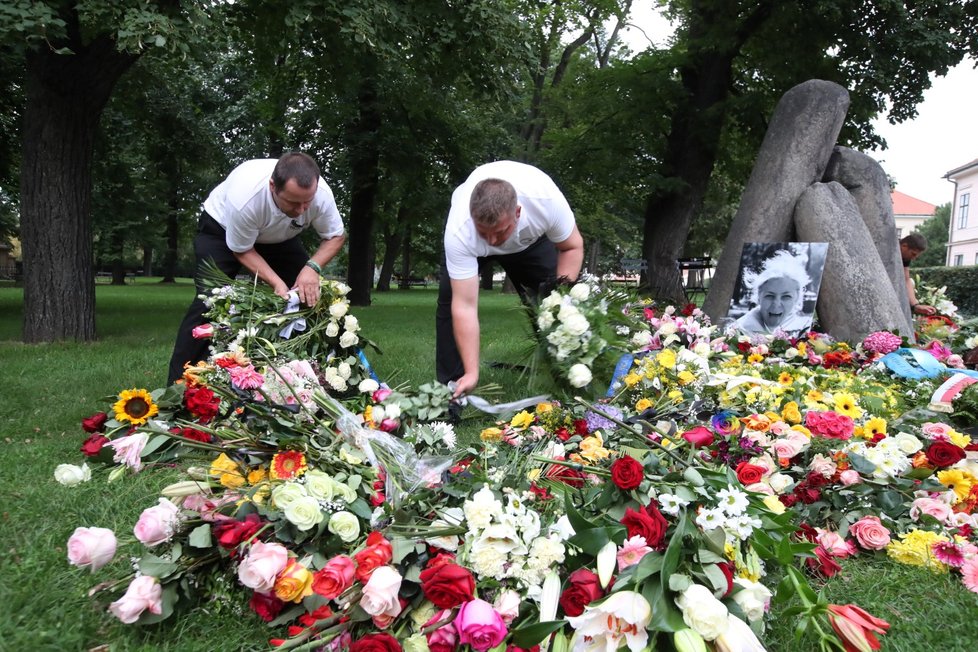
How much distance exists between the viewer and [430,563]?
5.96 ft

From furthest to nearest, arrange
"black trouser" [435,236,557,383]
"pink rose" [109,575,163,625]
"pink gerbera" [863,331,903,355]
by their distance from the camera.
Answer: "pink gerbera" [863,331,903,355]
"black trouser" [435,236,557,383]
"pink rose" [109,575,163,625]

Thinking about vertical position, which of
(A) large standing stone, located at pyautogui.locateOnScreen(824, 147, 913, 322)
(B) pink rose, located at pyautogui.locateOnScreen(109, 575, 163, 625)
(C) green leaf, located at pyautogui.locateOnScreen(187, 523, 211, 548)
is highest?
(A) large standing stone, located at pyautogui.locateOnScreen(824, 147, 913, 322)

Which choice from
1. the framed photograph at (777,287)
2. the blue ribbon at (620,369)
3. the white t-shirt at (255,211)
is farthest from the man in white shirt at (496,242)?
the framed photograph at (777,287)

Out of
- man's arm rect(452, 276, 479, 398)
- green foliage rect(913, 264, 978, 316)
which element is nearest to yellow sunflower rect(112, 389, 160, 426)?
man's arm rect(452, 276, 479, 398)

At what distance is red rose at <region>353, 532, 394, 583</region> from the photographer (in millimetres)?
1738

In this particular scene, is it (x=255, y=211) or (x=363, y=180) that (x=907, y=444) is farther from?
(x=363, y=180)

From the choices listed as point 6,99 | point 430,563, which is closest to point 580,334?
point 430,563

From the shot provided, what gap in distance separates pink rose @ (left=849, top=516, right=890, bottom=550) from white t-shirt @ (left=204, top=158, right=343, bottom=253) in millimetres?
3384

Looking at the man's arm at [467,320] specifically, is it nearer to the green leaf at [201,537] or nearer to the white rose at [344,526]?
the white rose at [344,526]

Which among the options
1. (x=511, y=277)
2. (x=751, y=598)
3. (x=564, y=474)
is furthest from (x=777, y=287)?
(x=751, y=598)

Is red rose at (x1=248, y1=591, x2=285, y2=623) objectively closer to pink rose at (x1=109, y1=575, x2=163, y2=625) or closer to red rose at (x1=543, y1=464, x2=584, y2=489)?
pink rose at (x1=109, y1=575, x2=163, y2=625)

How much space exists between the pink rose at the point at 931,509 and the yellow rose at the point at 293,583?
84.7 inches

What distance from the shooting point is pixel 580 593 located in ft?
5.29

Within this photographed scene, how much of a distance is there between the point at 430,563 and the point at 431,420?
147 cm
